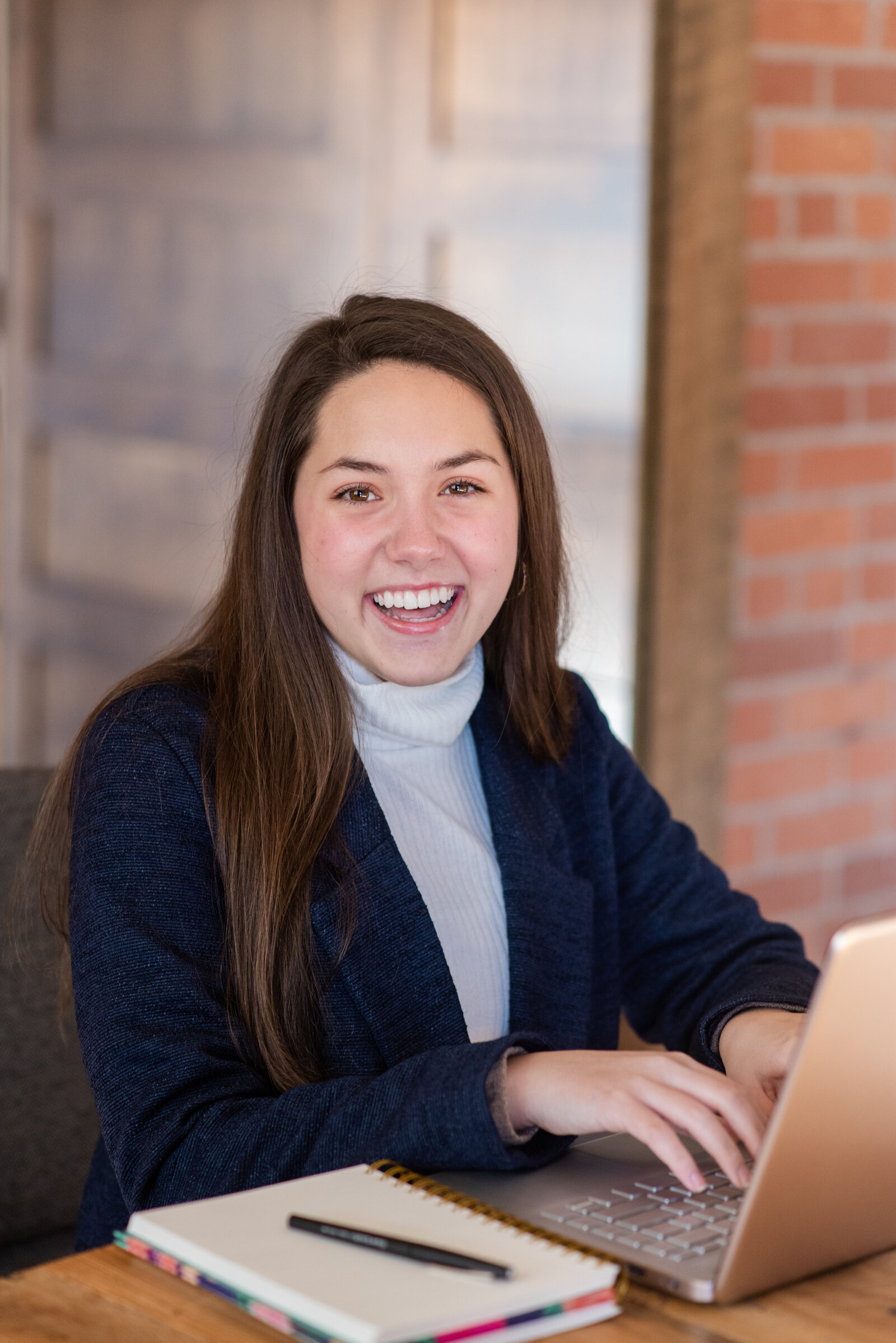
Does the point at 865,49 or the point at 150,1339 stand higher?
the point at 865,49

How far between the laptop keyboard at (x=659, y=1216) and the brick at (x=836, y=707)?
1751 millimetres

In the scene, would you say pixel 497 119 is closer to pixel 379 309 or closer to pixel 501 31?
pixel 501 31

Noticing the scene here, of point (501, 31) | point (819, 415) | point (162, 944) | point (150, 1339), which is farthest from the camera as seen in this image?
point (819, 415)

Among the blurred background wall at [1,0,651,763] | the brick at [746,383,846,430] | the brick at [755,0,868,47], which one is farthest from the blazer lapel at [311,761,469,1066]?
the brick at [755,0,868,47]

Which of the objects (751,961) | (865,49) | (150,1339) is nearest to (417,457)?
(751,961)

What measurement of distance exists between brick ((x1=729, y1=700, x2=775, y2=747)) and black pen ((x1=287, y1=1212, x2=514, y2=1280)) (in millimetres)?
1837

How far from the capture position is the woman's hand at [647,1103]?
1005 millimetres

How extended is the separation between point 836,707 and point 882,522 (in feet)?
1.04

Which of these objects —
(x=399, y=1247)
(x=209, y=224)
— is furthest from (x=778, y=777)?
(x=399, y=1247)

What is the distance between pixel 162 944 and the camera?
1.26 metres

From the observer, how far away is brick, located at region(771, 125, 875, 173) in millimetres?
2592

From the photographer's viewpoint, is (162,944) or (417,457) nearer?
(162,944)

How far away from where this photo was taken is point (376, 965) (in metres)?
1.39

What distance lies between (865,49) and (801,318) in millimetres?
429
